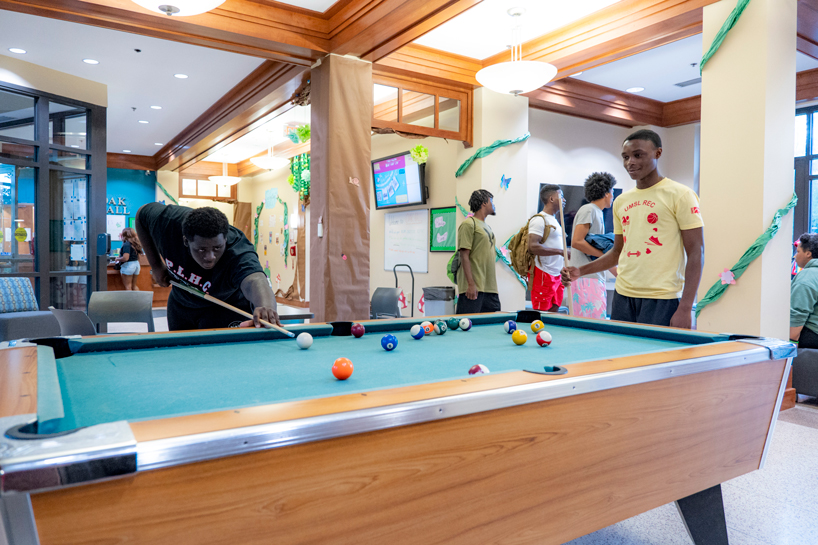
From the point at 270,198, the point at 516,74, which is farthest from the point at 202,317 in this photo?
the point at 270,198

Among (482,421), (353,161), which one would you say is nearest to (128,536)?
(482,421)

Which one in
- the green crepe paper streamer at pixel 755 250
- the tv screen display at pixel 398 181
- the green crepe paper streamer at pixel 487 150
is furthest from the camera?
the tv screen display at pixel 398 181

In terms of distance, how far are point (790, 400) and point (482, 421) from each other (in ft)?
11.0

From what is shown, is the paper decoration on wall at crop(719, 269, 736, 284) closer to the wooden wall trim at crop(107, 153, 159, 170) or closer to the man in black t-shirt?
the man in black t-shirt

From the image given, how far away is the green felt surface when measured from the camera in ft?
3.52

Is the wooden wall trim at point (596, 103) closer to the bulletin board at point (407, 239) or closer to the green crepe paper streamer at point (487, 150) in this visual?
the green crepe paper streamer at point (487, 150)

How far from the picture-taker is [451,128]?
17.6ft

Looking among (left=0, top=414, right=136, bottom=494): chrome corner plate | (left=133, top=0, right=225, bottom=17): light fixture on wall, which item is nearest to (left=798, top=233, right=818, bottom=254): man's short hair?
(left=133, top=0, right=225, bottom=17): light fixture on wall

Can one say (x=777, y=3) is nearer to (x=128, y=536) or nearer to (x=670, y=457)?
(x=670, y=457)

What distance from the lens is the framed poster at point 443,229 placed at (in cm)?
566

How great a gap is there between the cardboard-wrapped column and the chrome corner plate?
342 cm

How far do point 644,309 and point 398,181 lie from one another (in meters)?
4.31

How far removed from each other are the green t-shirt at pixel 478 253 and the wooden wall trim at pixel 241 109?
196 centimetres

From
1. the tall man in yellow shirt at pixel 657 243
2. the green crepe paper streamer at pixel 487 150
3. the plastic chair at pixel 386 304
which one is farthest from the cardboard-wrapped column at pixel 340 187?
the tall man in yellow shirt at pixel 657 243
